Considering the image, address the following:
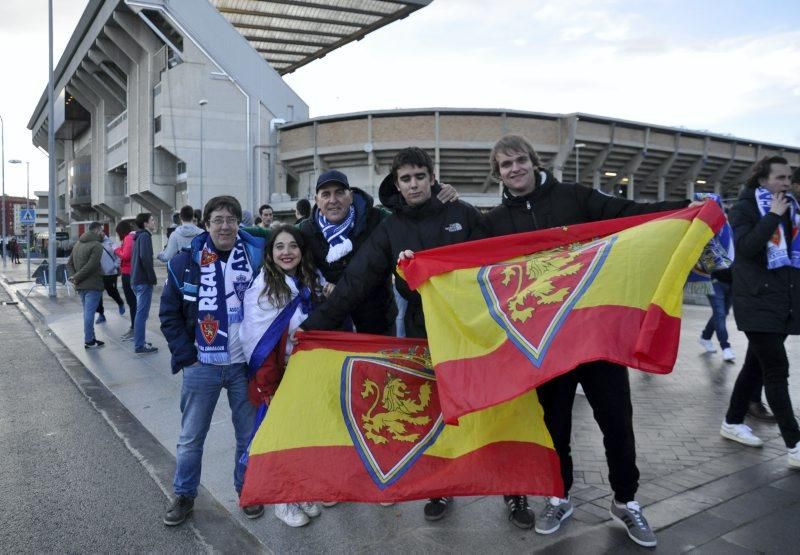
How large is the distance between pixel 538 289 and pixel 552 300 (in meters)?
0.11

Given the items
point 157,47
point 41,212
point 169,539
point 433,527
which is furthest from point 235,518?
point 41,212

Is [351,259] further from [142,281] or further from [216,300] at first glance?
[142,281]

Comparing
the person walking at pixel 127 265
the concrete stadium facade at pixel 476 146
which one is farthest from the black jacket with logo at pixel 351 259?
the concrete stadium facade at pixel 476 146

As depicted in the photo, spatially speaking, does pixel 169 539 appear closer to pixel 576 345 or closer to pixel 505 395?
pixel 505 395

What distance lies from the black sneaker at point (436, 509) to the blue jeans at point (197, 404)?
1291 mm

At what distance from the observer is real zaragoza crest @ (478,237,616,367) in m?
2.88

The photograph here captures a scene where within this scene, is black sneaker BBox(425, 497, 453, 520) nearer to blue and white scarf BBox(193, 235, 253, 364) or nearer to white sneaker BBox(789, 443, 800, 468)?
blue and white scarf BBox(193, 235, 253, 364)

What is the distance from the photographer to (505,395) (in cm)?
276

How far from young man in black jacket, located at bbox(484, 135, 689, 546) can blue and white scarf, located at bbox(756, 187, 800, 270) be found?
1357 mm

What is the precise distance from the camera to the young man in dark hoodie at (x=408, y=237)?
11.4 feet

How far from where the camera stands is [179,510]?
3533mm

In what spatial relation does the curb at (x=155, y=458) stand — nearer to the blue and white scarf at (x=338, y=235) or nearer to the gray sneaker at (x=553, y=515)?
the gray sneaker at (x=553, y=515)

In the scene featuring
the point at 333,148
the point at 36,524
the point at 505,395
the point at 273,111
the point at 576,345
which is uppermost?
the point at 273,111

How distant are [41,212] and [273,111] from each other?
233ft
